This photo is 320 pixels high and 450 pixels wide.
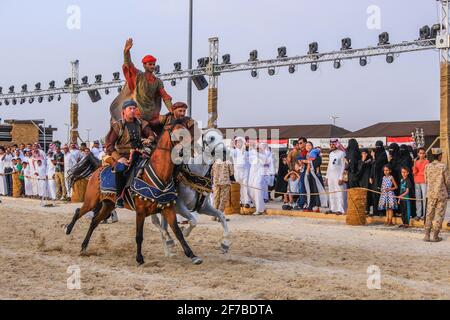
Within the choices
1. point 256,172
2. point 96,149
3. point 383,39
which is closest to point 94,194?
point 256,172

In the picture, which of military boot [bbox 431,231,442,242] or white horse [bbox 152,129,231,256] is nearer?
white horse [bbox 152,129,231,256]

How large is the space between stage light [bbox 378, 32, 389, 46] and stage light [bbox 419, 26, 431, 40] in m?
2.01

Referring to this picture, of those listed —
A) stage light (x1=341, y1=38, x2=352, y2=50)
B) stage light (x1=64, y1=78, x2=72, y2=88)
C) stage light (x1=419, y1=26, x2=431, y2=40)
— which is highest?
stage light (x1=64, y1=78, x2=72, y2=88)

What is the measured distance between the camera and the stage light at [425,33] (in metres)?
23.6

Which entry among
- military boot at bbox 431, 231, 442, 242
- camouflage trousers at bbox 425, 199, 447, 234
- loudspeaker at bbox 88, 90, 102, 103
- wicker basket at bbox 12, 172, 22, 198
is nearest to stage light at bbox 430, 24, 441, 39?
camouflage trousers at bbox 425, 199, 447, 234

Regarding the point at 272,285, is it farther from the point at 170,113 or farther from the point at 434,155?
the point at 434,155

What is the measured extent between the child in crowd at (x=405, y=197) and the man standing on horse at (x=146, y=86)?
670 centimetres

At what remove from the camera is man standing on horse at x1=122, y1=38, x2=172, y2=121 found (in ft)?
31.8

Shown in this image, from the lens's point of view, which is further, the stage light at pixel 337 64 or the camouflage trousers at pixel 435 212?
the stage light at pixel 337 64

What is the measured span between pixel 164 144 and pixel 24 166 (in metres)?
17.8

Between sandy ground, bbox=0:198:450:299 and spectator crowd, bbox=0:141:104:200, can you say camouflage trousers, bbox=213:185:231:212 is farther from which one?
spectator crowd, bbox=0:141:104:200

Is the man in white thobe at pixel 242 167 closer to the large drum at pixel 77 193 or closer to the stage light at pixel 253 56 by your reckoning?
the large drum at pixel 77 193

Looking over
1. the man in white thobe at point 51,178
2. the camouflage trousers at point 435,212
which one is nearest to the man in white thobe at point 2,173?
the man in white thobe at point 51,178

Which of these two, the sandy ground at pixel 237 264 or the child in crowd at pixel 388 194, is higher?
the child in crowd at pixel 388 194
